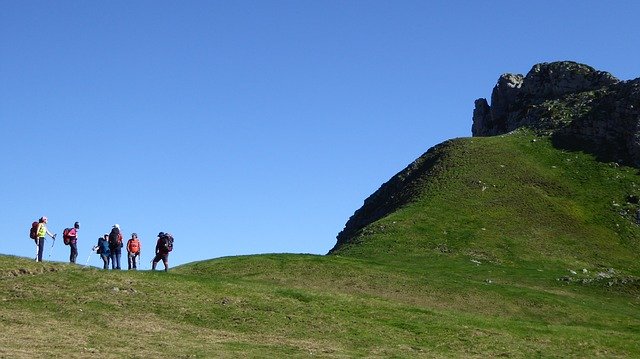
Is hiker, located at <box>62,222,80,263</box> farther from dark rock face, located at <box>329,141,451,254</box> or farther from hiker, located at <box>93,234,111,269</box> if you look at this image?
dark rock face, located at <box>329,141,451,254</box>

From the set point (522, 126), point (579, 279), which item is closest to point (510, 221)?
point (579, 279)

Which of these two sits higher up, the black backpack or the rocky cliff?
the rocky cliff

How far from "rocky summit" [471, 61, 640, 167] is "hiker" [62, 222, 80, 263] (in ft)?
330

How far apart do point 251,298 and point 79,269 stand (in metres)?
10.7

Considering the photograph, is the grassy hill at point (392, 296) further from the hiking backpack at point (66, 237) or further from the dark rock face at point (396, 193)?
the dark rock face at point (396, 193)

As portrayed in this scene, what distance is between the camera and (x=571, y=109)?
150 metres

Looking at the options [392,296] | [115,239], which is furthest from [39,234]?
[392,296]

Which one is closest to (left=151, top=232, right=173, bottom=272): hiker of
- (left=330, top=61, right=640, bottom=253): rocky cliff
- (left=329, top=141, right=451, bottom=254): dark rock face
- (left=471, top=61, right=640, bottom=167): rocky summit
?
(left=330, top=61, right=640, bottom=253): rocky cliff

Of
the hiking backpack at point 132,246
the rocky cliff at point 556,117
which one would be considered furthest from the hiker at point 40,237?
the rocky cliff at point 556,117

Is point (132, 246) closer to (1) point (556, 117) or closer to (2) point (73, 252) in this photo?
(2) point (73, 252)

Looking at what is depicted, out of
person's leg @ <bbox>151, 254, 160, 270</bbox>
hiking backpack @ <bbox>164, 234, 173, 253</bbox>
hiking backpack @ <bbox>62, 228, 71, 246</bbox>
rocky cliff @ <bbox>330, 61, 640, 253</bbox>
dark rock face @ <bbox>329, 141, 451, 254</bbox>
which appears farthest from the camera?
rocky cliff @ <bbox>330, 61, 640, 253</bbox>

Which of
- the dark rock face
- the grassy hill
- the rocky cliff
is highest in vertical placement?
the rocky cliff

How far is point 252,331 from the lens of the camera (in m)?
38.9

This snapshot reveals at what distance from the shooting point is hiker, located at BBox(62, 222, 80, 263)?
51.3 m
